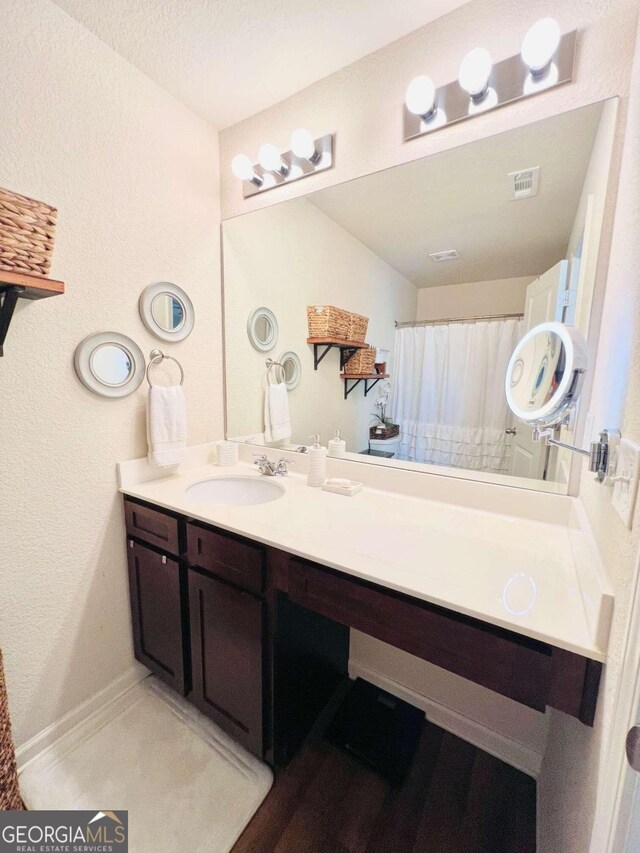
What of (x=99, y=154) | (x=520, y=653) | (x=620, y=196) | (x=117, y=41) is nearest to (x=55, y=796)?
(x=520, y=653)

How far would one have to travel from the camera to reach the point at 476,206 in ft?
3.97

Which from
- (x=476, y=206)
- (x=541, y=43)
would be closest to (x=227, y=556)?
(x=476, y=206)

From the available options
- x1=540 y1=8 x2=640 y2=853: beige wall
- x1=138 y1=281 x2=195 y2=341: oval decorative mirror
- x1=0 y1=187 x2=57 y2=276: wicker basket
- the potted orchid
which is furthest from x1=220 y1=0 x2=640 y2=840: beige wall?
x1=0 y1=187 x2=57 y2=276: wicker basket

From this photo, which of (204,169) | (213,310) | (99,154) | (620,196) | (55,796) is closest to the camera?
(620,196)

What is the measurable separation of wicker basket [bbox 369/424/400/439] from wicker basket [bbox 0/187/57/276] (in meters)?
1.20

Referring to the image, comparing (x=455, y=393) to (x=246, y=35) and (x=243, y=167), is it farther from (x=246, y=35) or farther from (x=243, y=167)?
(x=246, y=35)

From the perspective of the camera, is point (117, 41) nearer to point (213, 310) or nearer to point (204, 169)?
point (204, 169)

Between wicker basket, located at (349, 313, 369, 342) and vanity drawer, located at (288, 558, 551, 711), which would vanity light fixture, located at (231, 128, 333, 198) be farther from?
vanity drawer, located at (288, 558, 551, 711)

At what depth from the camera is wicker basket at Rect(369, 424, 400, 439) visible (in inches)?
56.2

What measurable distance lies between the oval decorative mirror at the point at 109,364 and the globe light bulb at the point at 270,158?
0.91 metres

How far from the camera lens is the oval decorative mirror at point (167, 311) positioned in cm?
140

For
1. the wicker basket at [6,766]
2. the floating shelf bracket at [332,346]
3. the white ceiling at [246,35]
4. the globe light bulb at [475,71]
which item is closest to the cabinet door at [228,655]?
the wicker basket at [6,766]

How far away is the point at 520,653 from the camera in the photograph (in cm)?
70

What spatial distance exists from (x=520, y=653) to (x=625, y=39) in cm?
147
